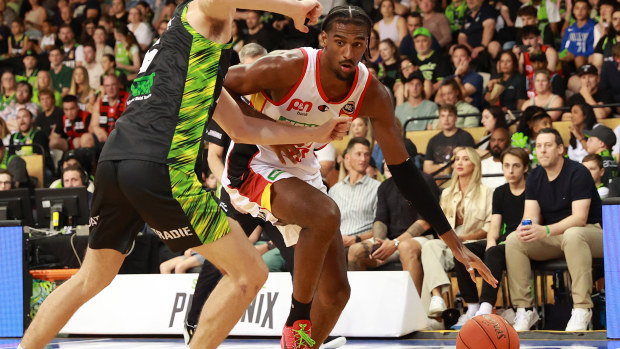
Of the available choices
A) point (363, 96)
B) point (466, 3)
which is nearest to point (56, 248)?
point (363, 96)

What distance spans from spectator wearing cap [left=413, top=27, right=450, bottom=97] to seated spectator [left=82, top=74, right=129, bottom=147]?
175 inches

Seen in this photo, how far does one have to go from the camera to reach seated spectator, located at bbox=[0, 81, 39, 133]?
1379cm

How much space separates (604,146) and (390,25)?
5.35 meters

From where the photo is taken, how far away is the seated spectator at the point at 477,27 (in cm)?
1248

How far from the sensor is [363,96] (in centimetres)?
478

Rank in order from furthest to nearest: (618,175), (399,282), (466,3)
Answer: (466,3) < (618,175) < (399,282)

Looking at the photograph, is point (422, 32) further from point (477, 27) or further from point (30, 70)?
point (30, 70)

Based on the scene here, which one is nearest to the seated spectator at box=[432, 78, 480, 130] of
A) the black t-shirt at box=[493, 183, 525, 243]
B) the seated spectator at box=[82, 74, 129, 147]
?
the black t-shirt at box=[493, 183, 525, 243]

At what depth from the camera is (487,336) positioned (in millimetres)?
4891

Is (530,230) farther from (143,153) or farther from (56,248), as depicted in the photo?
(56,248)

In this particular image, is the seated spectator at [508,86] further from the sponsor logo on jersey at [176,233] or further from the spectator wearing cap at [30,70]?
the spectator wearing cap at [30,70]

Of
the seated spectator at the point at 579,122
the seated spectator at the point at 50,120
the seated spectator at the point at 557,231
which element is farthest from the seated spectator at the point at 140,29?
the seated spectator at the point at 557,231

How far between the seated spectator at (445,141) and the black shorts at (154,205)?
20.5ft

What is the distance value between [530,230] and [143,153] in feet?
13.7
